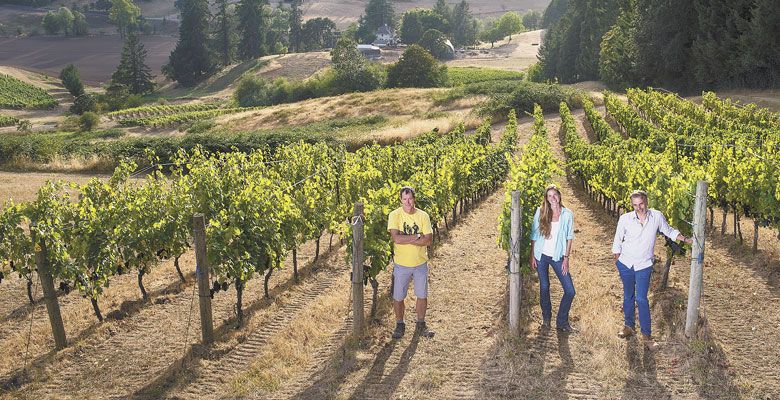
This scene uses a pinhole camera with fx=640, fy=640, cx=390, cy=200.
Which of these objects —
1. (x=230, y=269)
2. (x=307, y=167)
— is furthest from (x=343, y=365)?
(x=307, y=167)

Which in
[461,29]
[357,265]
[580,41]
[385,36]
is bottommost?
[357,265]

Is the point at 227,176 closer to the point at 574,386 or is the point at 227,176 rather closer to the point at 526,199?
the point at 526,199

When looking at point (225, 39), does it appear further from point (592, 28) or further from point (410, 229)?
point (410, 229)

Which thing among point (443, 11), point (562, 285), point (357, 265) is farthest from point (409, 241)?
point (443, 11)

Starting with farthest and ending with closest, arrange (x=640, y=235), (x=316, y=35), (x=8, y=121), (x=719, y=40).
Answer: (x=316, y=35) → (x=8, y=121) → (x=719, y=40) → (x=640, y=235)

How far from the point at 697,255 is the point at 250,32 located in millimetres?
92192

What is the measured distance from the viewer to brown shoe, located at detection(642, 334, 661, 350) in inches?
303

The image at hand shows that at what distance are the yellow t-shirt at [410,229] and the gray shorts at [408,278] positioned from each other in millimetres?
75

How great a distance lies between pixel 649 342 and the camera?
25.5 feet

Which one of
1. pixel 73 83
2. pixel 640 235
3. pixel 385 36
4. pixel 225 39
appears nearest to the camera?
pixel 640 235

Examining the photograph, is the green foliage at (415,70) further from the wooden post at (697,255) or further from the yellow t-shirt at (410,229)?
the wooden post at (697,255)

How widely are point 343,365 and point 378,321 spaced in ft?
4.33

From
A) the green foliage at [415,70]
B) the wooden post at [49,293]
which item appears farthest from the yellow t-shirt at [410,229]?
the green foliage at [415,70]

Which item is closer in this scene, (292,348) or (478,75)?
(292,348)
